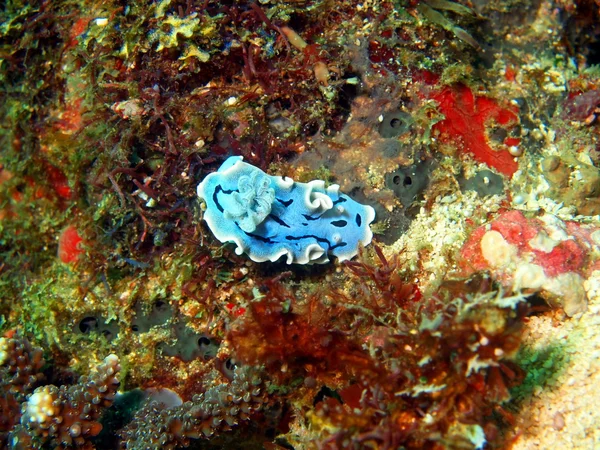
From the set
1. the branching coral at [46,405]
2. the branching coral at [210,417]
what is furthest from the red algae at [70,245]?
the branching coral at [210,417]

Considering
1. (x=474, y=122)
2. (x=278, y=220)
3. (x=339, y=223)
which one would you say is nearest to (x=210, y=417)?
(x=278, y=220)

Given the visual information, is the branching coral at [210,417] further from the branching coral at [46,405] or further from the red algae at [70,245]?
the red algae at [70,245]

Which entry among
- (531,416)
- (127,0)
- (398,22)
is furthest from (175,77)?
(531,416)

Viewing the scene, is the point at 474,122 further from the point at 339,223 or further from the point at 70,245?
the point at 70,245

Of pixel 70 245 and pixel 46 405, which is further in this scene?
pixel 70 245

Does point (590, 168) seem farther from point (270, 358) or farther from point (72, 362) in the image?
point (72, 362)

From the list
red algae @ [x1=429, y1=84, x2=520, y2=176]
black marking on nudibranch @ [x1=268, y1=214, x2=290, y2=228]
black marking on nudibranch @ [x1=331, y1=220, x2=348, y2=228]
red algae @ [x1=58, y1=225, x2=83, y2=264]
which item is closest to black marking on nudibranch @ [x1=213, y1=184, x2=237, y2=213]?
black marking on nudibranch @ [x1=268, y1=214, x2=290, y2=228]

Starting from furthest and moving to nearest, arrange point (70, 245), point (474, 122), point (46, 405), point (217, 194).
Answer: point (70, 245)
point (474, 122)
point (217, 194)
point (46, 405)
